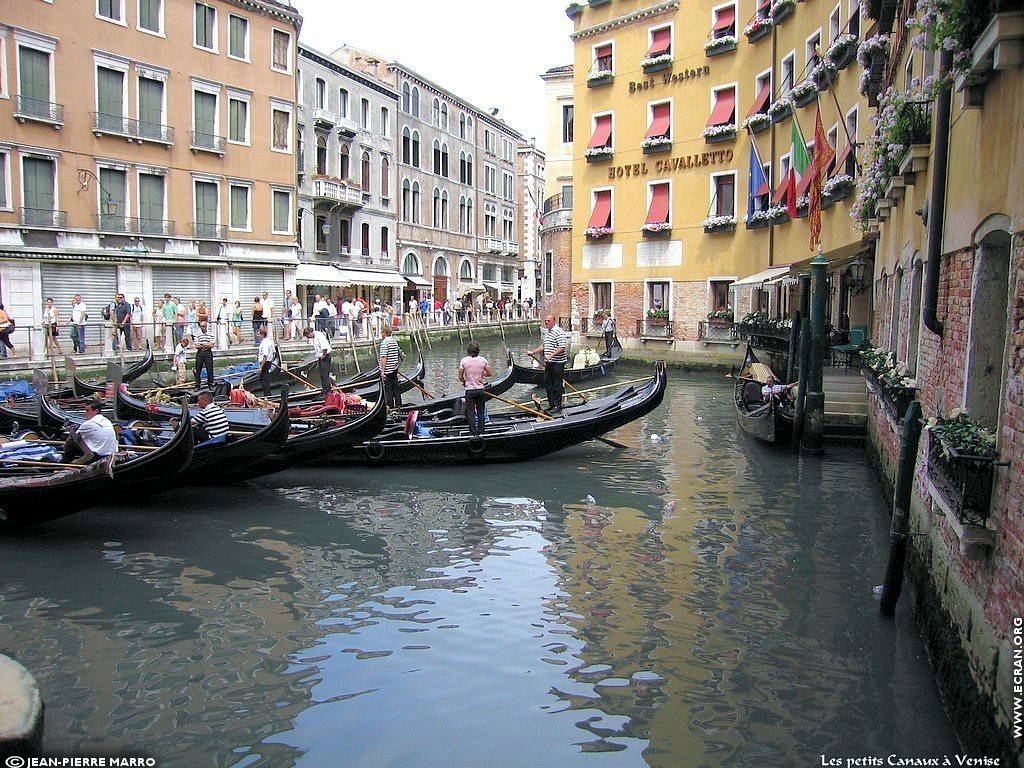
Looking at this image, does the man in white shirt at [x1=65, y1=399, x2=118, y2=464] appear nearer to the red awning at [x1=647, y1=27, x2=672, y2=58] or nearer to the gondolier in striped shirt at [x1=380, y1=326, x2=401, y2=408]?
the gondolier in striped shirt at [x1=380, y1=326, x2=401, y2=408]

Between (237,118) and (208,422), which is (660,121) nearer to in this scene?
(237,118)

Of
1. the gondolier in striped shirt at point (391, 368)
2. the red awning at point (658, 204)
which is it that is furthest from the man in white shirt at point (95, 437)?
the red awning at point (658, 204)

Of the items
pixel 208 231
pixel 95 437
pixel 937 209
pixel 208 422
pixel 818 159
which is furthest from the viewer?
pixel 208 231

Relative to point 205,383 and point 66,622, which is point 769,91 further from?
point 66,622

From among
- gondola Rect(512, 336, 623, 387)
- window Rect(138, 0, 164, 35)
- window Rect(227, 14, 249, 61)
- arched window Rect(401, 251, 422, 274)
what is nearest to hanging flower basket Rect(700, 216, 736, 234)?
gondola Rect(512, 336, 623, 387)

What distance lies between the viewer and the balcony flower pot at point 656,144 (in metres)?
18.5

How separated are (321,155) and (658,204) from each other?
11776 millimetres

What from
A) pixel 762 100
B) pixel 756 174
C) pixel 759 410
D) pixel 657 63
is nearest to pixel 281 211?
pixel 657 63

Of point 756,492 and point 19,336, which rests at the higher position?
point 19,336

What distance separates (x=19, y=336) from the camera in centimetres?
1370

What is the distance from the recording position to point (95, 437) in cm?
615

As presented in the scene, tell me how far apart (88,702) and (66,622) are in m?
1.10

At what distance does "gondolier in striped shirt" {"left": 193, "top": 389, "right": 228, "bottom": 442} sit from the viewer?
7281 millimetres

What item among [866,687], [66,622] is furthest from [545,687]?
[66,622]
